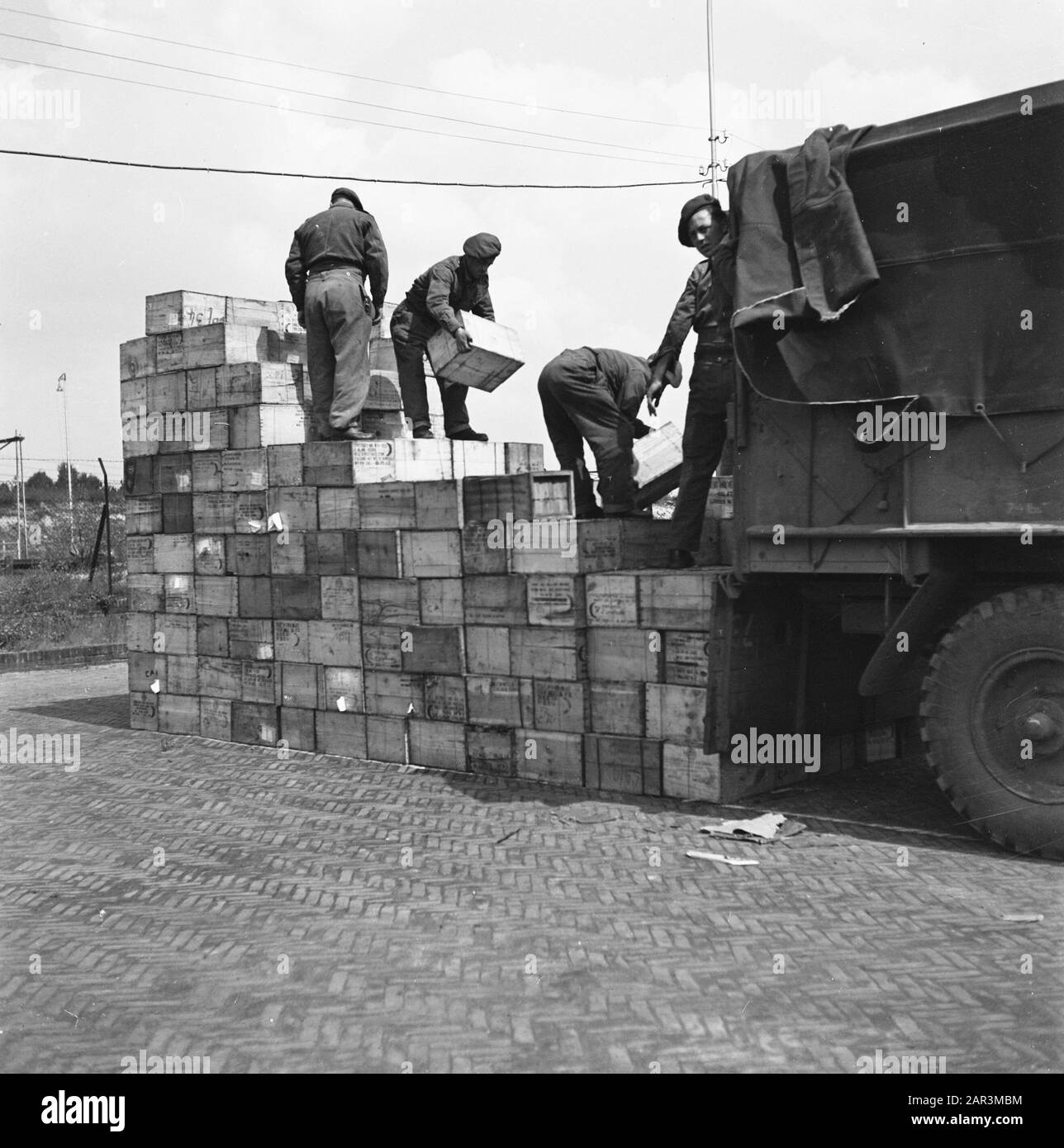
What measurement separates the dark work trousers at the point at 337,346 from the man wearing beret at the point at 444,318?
423 millimetres

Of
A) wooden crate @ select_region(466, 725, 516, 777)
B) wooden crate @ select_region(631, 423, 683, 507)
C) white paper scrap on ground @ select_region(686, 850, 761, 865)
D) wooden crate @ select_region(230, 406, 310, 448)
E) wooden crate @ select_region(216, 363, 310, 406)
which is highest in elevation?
wooden crate @ select_region(216, 363, 310, 406)

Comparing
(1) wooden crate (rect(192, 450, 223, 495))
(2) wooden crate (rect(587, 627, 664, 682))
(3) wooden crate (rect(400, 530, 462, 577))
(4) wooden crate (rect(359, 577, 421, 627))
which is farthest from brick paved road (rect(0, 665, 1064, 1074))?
(1) wooden crate (rect(192, 450, 223, 495))

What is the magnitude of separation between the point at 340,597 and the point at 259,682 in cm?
137

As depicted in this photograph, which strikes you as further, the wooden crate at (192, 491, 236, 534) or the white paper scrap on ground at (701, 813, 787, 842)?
the wooden crate at (192, 491, 236, 534)

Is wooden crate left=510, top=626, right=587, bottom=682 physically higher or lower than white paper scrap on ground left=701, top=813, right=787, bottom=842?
higher

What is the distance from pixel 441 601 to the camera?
31.8 feet

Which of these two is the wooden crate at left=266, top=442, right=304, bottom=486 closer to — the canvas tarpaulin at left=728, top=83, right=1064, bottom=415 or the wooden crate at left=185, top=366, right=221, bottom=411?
the wooden crate at left=185, top=366, right=221, bottom=411

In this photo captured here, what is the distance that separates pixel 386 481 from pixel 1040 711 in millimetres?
5612

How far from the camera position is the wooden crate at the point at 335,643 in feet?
33.9

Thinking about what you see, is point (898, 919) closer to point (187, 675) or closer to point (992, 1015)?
point (992, 1015)

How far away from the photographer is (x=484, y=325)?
11.0 meters

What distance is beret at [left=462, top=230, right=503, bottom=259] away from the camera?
11.1 metres

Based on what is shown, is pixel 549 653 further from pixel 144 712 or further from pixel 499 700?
pixel 144 712

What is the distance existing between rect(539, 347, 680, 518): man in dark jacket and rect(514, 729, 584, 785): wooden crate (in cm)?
186
